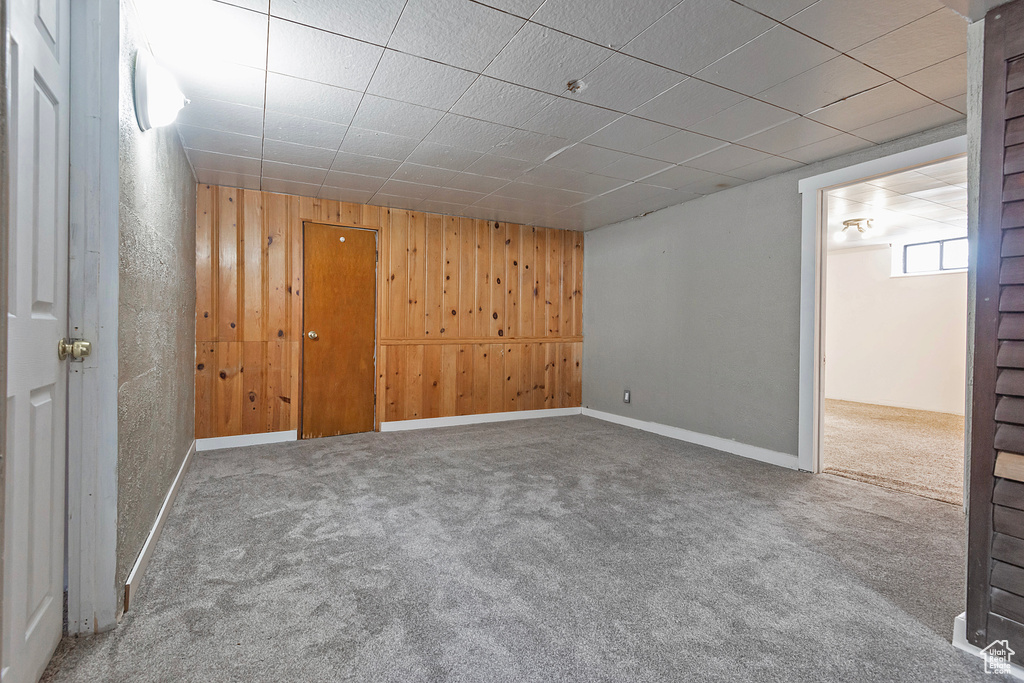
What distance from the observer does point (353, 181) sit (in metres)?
4.12

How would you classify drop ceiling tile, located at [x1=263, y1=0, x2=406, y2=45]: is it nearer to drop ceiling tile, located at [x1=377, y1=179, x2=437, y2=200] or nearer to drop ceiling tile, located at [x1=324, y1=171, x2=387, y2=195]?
drop ceiling tile, located at [x1=324, y1=171, x2=387, y2=195]

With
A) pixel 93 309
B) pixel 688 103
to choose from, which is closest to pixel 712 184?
pixel 688 103

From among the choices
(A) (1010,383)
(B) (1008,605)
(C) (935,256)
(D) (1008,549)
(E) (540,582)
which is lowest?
(E) (540,582)

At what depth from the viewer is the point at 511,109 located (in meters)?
2.78

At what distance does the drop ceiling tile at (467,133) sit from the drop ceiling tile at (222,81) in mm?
1000

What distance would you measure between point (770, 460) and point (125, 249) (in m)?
4.27

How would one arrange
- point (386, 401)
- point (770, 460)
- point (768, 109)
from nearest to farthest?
point (768, 109), point (770, 460), point (386, 401)

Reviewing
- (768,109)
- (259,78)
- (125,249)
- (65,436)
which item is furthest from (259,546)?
(768,109)

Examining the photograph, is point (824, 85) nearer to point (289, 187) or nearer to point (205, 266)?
point (289, 187)

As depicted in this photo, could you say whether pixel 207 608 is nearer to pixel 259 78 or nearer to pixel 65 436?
pixel 65 436

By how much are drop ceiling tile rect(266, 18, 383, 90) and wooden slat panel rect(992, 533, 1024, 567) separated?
2.96 metres

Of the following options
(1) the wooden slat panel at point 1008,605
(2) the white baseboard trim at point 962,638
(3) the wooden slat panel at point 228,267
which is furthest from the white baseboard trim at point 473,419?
(1) the wooden slat panel at point 1008,605

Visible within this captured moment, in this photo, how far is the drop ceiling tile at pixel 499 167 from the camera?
3604 millimetres

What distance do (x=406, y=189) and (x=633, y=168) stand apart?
6.50ft
